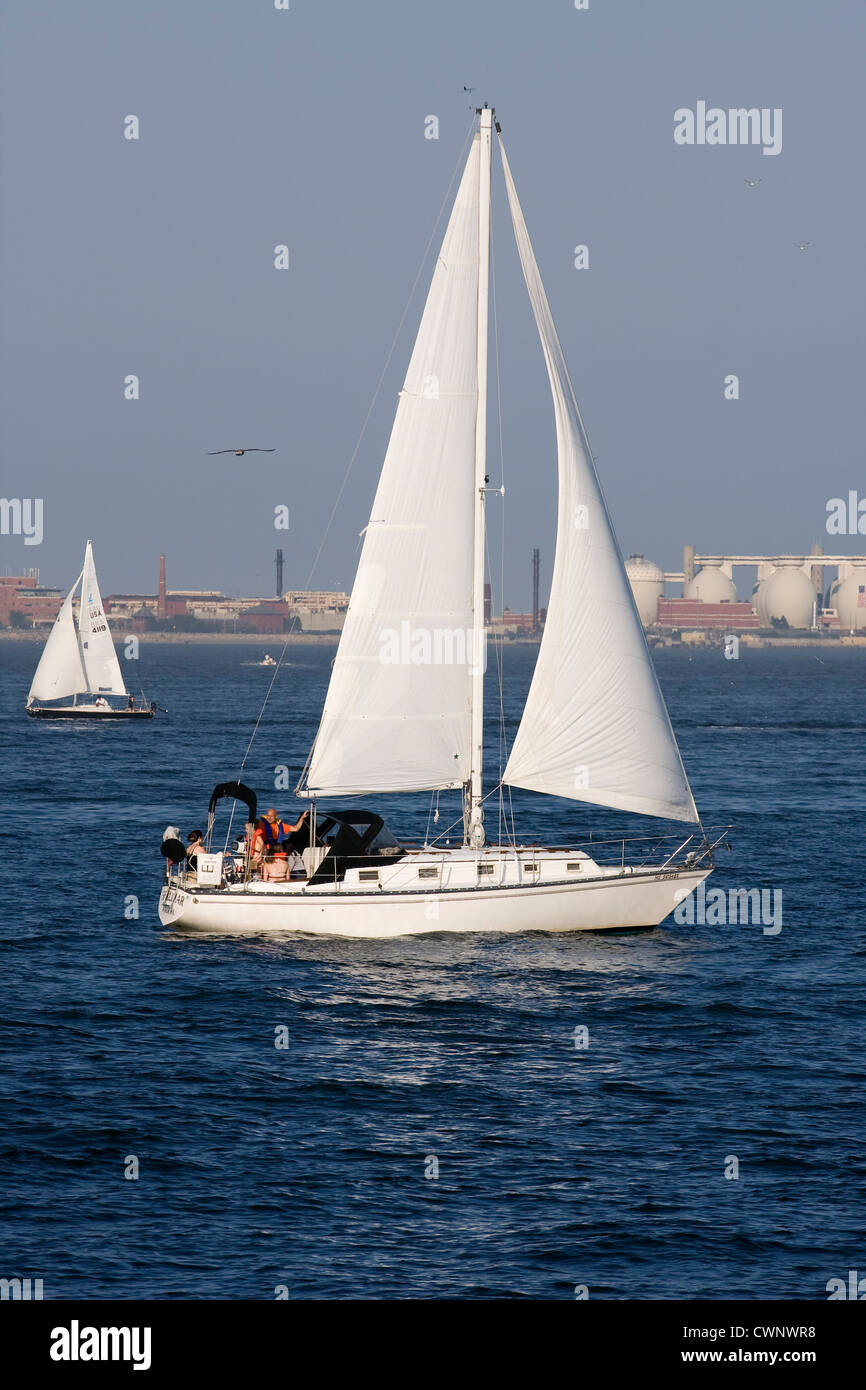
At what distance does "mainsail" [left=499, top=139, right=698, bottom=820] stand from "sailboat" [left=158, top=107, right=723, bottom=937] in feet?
0.13

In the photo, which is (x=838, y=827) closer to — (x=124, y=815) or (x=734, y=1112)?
(x=124, y=815)

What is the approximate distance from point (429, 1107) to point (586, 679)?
12240 millimetres

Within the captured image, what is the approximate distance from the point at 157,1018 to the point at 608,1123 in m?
9.45

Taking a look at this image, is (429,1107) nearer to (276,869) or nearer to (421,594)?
(276,869)

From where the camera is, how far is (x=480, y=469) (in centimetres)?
3425

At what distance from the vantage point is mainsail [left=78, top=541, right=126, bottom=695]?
104 m

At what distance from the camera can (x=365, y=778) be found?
113ft

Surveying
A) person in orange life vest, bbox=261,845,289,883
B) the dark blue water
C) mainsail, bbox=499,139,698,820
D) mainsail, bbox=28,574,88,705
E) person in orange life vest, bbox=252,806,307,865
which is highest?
mainsail, bbox=28,574,88,705

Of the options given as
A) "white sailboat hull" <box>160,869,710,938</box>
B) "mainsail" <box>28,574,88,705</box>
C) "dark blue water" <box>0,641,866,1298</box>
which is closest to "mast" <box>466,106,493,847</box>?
"white sailboat hull" <box>160,869,710,938</box>

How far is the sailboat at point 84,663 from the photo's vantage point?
4092 inches

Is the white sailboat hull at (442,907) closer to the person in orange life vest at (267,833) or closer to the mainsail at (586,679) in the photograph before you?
the person in orange life vest at (267,833)

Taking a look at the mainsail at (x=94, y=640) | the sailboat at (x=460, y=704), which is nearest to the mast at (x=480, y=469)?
the sailboat at (x=460, y=704)

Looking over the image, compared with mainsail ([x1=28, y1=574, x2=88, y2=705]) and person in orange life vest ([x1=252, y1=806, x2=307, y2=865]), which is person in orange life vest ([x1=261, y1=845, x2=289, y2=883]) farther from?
mainsail ([x1=28, y1=574, x2=88, y2=705])

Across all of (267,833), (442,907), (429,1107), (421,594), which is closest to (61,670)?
(267,833)
